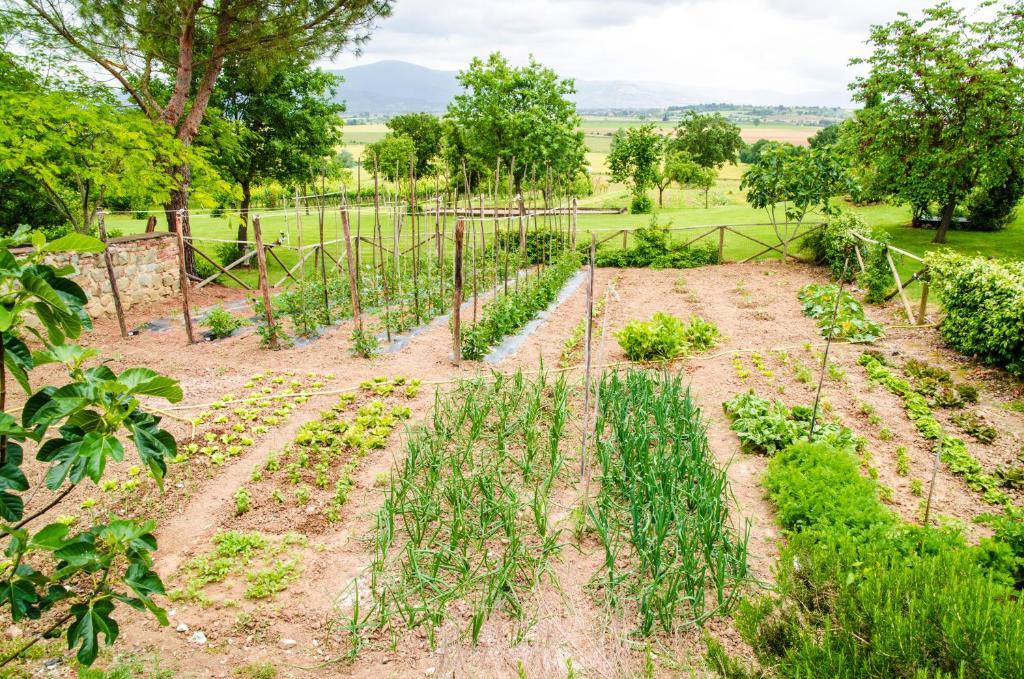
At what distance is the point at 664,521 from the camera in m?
3.82

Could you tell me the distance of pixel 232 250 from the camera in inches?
637

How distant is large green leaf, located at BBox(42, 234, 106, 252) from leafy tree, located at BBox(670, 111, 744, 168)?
40.6 metres

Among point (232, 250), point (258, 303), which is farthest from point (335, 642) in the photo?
point (232, 250)

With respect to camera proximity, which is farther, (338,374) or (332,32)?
(332,32)

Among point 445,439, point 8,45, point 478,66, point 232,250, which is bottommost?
point 445,439

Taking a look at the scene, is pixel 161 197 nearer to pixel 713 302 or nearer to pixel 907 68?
pixel 713 302

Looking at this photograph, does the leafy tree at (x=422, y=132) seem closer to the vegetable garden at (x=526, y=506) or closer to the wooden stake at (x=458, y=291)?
the vegetable garden at (x=526, y=506)

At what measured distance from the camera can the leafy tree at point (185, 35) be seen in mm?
10984

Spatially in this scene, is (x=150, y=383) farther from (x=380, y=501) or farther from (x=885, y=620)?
(x=380, y=501)

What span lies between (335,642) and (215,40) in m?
12.9

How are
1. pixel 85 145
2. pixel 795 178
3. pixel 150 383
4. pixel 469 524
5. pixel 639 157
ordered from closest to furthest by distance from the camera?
1. pixel 150 383
2. pixel 469 524
3. pixel 85 145
4. pixel 795 178
5. pixel 639 157

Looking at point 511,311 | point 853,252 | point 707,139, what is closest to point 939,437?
point 511,311

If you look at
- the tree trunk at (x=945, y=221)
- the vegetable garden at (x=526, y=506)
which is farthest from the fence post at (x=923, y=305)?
the tree trunk at (x=945, y=221)

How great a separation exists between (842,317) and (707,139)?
110 ft
